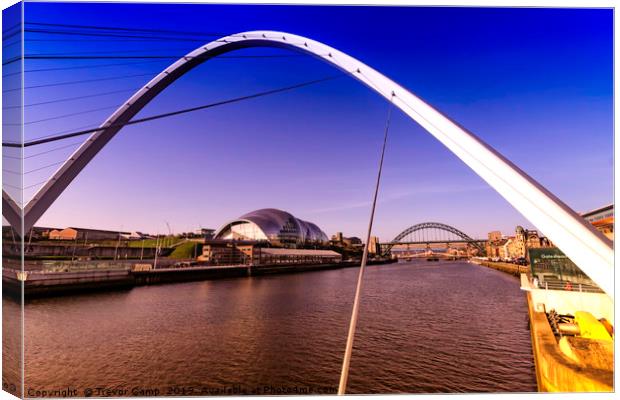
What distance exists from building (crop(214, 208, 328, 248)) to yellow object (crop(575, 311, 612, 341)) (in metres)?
51.3

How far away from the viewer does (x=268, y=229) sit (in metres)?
60.3

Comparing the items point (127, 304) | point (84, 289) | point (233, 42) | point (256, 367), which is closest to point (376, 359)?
point (256, 367)

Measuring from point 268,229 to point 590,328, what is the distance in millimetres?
55726

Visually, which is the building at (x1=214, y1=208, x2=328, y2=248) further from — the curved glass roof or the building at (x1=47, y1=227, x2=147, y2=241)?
the building at (x1=47, y1=227, x2=147, y2=241)

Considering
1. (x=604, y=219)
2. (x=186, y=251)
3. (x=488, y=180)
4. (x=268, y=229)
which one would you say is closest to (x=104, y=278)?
(x=186, y=251)

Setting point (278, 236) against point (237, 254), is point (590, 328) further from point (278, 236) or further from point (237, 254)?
point (278, 236)

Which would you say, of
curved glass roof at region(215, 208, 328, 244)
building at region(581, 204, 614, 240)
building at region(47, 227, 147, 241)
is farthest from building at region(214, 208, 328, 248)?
building at region(581, 204, 614, 240)

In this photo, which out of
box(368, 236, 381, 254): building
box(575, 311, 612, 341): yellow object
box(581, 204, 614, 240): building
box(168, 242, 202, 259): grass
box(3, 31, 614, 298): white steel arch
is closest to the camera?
box(3, 31, 614, 298): white steel arch

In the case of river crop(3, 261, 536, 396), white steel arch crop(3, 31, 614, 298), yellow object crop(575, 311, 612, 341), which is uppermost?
white steel arch crop(3, 31, 614, 298)

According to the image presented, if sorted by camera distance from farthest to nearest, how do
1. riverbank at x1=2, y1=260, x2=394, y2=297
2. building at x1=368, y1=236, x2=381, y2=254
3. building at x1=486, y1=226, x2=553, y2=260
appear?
building at x1=368, y1=236, x2=381, y2=254 < building at x1=486, y1=226, x2=553, y2=260 < riverbank at x1=2, y1=260, x2=394, y2=297

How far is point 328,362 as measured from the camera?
7559 millimetres

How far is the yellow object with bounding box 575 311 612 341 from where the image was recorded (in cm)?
568

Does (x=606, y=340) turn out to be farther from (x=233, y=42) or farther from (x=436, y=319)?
(x=233, y=42)

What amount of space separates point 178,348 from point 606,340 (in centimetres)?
863
